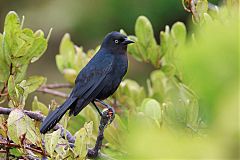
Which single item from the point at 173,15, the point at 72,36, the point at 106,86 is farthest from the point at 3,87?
the point at 72,36

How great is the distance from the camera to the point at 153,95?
2.68 meters

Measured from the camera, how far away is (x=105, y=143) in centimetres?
247

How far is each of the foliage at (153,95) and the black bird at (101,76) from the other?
90 mm

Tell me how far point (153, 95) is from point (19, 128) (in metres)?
1.33

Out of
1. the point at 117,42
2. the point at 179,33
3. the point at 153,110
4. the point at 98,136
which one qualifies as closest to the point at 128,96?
the point at 117,42

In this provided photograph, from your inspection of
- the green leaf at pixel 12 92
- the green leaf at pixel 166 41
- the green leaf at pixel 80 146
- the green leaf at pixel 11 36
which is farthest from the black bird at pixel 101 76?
the green leaf at pixel 80 146

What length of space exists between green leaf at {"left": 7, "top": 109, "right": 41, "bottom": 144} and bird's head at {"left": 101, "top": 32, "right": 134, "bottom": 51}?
46.3 inches

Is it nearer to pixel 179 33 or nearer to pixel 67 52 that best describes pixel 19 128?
pixel 179 33

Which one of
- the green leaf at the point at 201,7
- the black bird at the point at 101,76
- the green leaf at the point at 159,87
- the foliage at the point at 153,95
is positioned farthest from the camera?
the green leaf at the point at 159,87

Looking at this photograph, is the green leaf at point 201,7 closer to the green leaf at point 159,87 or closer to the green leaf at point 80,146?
the green leaf at point 80,146

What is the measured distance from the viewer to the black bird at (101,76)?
2.19 meters

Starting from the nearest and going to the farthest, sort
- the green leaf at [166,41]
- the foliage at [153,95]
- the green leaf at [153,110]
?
the foliage at [153,95], the green leaf at [153,110], the green leaf at [166,41]

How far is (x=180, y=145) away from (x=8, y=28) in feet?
5.15

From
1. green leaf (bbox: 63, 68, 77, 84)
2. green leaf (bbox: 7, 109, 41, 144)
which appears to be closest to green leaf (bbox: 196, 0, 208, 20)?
green leaf (bbox: 7, 109, 41, 144)
